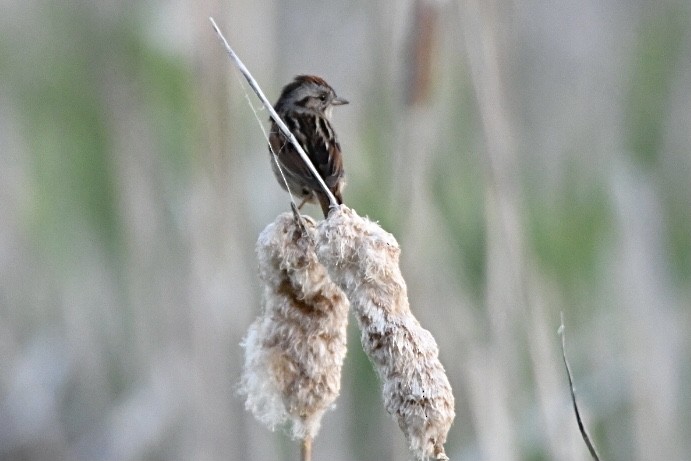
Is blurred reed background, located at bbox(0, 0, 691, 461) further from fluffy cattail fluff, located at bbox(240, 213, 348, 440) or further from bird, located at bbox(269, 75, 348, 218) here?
fluffy cattail fluff, located at bbox(240, 213, 348, 440)

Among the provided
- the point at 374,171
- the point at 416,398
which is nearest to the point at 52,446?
the point at 374,171

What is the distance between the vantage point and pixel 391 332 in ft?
Result: 4.01

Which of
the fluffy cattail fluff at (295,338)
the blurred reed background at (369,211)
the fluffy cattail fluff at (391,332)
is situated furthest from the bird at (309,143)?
the fluffy cattail fluff at (391,332)

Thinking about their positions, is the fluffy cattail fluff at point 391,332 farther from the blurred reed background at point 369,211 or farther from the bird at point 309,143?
the blurred reed background at point 369,211

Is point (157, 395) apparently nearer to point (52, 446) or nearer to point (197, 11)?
point (52, 446)

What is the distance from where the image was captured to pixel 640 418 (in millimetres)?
2674

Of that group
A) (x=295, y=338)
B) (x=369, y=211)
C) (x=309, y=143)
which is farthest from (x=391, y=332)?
(x=369, y=211)

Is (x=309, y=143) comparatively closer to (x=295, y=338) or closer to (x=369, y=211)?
(x=369, y=211)

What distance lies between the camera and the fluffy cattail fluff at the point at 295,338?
1.40m

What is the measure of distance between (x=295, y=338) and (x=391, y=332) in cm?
23

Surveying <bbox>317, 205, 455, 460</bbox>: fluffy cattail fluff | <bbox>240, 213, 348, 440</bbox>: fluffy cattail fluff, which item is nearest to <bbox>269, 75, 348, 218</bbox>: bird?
<bbox>240, 213, 348, 440</bbox>: fluffy cattail fluff

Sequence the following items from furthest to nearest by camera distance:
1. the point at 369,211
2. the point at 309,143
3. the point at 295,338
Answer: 1. the point at 369,211
2. the point at 309,143
3. the point at 295,338

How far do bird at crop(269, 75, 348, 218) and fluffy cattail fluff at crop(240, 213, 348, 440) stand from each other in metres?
0.30

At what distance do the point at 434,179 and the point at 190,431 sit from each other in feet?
3.14
